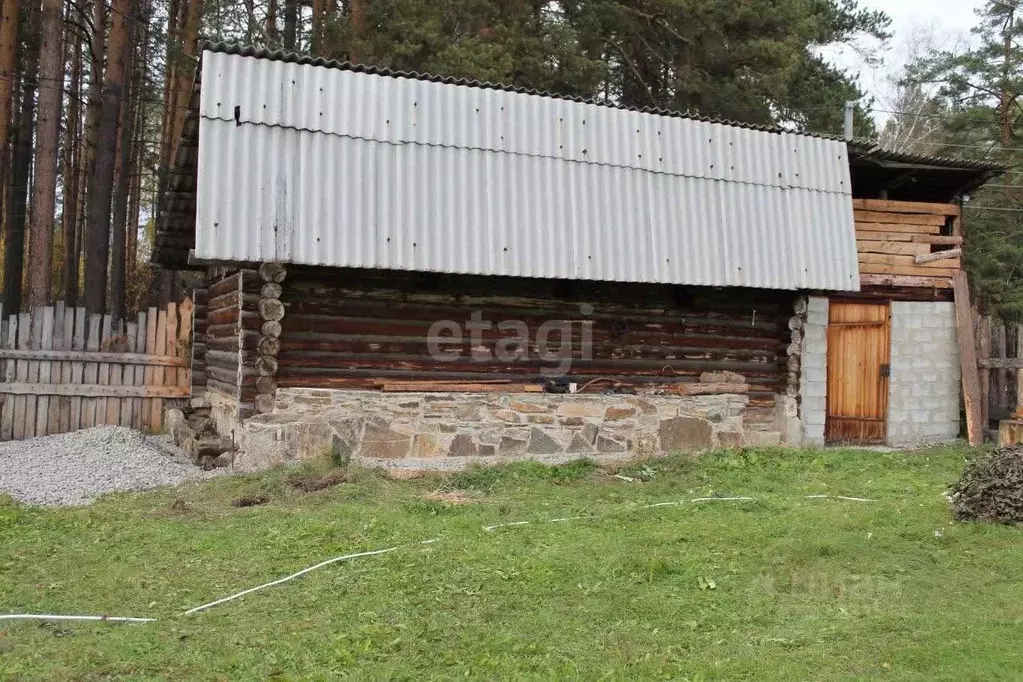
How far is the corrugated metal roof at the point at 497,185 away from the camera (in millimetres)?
9164

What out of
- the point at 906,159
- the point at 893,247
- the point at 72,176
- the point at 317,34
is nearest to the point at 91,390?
the point at 317,34

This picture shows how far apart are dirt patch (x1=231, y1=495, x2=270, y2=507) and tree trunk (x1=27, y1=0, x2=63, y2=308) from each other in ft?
29.3

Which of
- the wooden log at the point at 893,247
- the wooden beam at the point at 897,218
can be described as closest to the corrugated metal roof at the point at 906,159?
the wooden beam at the point at 897,218

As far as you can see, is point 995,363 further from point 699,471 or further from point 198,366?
point 198,366

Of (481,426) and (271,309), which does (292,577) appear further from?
(481,426)

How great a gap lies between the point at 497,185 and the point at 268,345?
313cm

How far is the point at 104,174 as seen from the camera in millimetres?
16562

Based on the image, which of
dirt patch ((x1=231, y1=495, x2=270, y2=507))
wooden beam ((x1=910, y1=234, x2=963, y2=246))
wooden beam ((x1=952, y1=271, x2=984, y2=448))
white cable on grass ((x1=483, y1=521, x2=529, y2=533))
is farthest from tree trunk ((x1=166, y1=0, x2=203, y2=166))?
wooden beam ((x1=952, y1=271, x2=984, y2=448))

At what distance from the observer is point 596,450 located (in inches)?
421

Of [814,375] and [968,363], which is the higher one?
[968,363]

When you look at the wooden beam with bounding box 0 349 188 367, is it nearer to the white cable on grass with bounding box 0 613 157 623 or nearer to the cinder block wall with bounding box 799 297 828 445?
the white cable on grass with bounding box 0 613 157 623

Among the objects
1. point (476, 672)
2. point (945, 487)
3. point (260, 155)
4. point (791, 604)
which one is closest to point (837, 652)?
point (791, 604)

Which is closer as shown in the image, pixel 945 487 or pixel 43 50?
pixel 945 487

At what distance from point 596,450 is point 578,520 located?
3265 millimetres
